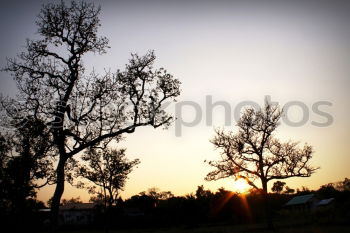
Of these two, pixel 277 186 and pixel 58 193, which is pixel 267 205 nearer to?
pixel 58 193

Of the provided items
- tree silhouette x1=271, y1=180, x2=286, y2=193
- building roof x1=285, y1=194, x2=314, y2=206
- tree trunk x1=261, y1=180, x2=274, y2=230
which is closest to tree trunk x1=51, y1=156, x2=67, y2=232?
tree trunk x1=261, y1=180, x2=274, y2=230

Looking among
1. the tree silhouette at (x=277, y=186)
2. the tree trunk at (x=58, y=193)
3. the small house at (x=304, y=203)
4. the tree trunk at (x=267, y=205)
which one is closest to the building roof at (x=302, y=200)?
the small house at (x=304, y=203)

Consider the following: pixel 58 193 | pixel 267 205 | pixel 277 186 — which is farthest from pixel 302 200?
pixel 58 193

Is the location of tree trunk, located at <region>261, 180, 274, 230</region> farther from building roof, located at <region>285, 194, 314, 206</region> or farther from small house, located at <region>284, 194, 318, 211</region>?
building roof, located at <region>285, 194, 314, 206</region>

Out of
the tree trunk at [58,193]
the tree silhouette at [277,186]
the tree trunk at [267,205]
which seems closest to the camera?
the tree trunk at [58,193]

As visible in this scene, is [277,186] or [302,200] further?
A: [277,186]

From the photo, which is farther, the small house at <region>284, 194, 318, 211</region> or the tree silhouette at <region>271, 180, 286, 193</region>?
the tree silhouette at <region>271, 180, 286, 193</region>

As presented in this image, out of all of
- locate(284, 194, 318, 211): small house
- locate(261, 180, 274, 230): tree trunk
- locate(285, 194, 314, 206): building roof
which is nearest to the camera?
locate(261, 180, 274, 230): tree trunk

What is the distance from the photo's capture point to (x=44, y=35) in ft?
80.5

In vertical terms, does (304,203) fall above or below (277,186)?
below

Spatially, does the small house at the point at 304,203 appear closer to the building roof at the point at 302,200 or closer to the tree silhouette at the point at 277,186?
the building roof at the point at 302,200

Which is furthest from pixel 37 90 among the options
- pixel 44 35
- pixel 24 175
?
pixel 24 175

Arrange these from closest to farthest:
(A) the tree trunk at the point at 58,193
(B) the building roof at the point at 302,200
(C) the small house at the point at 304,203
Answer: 1. (A) the tree trunk at the point at 58,193
2. (C) the small house at the point at 304,203
3. (B) the building roof at the point at 302,200

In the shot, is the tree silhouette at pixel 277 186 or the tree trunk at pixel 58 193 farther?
the tree silhouette at pixel 277 186
